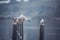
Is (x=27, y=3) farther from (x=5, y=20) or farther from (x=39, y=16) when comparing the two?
(x=5, y=20)

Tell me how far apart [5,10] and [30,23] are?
390mm

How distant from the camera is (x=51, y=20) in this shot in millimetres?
1986

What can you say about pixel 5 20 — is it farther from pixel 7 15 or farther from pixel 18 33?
pixel 18 33

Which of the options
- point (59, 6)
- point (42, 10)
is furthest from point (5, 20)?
point (59, 6)

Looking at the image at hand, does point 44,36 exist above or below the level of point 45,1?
below

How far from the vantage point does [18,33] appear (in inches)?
73.4

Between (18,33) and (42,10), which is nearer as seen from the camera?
(18,33)

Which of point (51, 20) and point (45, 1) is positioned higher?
point (45, 1)

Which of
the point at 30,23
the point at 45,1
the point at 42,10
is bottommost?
the point at 30,23

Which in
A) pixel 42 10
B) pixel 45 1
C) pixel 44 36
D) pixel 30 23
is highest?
pixel 45 1

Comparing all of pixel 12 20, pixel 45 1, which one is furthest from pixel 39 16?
pixel 12 20

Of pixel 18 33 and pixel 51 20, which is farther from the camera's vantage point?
pixel 51 20

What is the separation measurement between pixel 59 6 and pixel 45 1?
20cm

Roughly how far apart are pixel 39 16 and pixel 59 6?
305 millimetres
